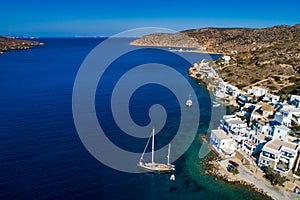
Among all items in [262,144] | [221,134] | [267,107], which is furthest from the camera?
[267,107]

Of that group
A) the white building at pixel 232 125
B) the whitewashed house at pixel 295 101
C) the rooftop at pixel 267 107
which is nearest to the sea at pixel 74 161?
the white building at pixel 232 125

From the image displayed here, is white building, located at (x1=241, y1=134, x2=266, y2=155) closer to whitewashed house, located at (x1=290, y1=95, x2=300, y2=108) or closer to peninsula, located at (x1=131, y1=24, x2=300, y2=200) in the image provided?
peninsula, located at (x1=131, y1=24, x2=300, y2=200)

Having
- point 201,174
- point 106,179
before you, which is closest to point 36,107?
point 106,179

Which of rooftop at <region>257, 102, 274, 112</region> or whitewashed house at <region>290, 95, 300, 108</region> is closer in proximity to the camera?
rooftop at <region>257, 102, 274, 112</region>

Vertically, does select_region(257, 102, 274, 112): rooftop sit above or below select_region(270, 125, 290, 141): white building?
above

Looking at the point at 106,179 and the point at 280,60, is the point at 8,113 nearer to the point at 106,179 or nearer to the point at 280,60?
the point at 106,179

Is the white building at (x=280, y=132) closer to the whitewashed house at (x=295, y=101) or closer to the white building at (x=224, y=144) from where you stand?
the white building at (x=224, y=144)

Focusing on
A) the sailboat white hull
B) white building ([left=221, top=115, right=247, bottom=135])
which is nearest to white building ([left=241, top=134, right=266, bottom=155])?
white building ([left=221, top=115, right=247, bottom=135])

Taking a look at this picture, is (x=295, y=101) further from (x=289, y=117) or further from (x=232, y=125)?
(x=232, y=125)

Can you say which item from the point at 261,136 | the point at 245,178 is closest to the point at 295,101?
the point at 261,136
